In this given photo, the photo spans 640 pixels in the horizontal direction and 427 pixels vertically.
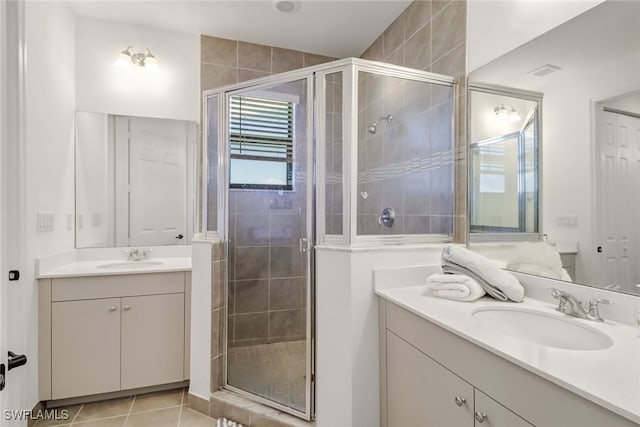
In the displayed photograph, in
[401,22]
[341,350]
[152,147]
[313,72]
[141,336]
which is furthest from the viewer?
[152,147]

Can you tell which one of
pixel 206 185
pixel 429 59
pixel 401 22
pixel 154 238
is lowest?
pixel 154 238

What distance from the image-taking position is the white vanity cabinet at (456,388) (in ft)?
2.48

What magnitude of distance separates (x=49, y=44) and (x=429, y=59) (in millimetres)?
2407

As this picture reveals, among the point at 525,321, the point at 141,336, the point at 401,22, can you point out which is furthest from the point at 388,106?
the point at 141,336

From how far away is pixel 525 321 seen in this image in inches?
49.3

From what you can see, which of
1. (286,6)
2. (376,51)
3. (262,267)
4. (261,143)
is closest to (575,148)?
(261,143)

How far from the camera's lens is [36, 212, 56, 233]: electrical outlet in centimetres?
191

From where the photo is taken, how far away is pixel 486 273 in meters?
1.39

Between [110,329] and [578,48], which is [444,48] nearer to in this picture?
[578,48]

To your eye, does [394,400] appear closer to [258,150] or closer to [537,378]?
[537,378]

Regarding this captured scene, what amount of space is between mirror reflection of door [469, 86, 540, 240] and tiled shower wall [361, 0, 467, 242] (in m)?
0.06

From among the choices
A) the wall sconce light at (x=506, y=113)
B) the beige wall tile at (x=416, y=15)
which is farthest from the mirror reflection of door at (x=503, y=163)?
the beige wall tile at (x=416, y=15)

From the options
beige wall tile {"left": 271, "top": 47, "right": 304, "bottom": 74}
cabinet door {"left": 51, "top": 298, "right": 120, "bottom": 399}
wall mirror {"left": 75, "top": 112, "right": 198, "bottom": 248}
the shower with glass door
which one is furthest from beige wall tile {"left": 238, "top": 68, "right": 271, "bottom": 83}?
cabinet door {"left": 51, "top": 298, "right": 120, "bottom": 399}

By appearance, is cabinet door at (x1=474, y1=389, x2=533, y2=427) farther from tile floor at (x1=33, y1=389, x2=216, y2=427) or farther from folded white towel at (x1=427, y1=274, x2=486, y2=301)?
tile floor at (x1=33, y1=389, x2=216, y2=427)
